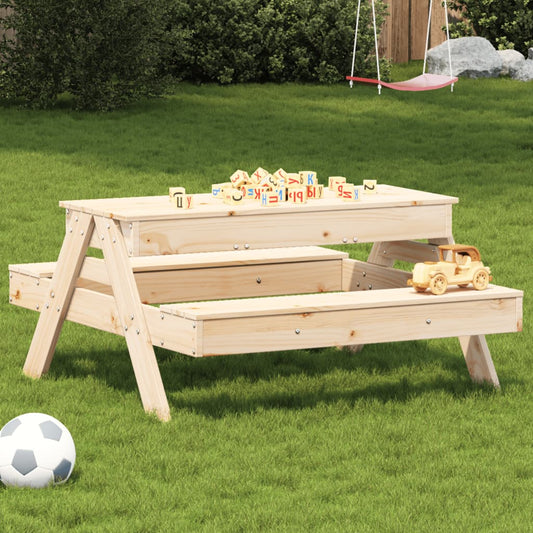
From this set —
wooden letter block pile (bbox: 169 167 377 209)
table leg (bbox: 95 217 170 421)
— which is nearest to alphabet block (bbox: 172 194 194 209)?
wooden letter block pile (bbox: 169 167 377 209)

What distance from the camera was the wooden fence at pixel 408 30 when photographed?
76.2 feet

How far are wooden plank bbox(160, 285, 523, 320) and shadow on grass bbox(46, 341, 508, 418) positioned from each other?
0.55 metres

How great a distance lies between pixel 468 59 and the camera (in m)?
22.2

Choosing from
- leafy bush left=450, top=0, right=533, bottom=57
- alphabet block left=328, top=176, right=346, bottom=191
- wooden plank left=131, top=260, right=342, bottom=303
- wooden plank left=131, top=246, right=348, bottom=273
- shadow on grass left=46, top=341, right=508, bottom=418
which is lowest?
leafy bush left=450, top=0, right=533, bottom=57

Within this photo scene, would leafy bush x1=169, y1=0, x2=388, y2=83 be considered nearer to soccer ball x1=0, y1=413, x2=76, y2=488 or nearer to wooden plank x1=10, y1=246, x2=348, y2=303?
wooden plank x1=10, y1=246, x2=348, y2=303

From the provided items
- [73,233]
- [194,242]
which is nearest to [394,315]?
[194,242]

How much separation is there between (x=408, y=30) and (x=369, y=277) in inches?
677

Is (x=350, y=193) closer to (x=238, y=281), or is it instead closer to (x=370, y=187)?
(x=370, y=187)

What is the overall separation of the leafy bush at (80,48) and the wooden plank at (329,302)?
1213 cm

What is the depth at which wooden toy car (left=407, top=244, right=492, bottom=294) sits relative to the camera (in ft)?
20.8

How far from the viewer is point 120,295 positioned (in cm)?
614

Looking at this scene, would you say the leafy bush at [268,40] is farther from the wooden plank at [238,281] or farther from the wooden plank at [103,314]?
the wooden plank at [103,314]

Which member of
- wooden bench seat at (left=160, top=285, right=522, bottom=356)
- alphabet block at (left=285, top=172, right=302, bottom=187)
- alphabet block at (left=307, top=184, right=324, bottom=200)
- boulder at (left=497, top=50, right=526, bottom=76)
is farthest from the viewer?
boulder at (left=497, top=50, right=526, bottom=76)

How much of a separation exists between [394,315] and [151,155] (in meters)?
9.77
